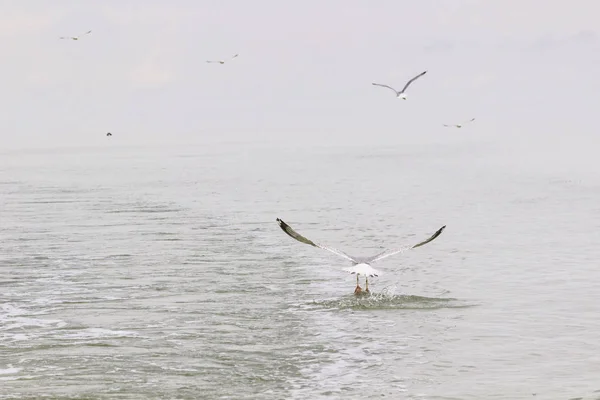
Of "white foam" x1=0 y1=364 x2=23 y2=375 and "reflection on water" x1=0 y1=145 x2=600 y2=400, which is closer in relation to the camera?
"reflection on water" x1=0 y1=145 x2=600 y2=400

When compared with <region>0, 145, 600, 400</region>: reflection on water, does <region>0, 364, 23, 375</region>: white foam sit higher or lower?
lower

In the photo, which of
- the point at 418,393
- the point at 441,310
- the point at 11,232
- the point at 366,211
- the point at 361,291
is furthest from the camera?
the point at 366,211

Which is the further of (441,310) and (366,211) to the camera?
(366,211)

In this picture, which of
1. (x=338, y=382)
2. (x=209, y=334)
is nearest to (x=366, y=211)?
(x=209, y=334)

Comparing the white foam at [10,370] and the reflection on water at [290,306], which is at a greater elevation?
the reflection on water at [290,306]

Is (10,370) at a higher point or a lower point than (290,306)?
lower

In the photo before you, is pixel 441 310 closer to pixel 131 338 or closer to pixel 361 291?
pixel 361 291

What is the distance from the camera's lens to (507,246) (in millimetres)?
41781

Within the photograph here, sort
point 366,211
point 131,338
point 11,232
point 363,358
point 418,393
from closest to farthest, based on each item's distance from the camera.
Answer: point 418,393
point 363,358
point 131,338
point 11,232
point 366,211

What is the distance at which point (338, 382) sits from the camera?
1945 centimetres

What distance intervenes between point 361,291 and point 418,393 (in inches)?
399

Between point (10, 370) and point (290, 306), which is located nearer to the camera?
point (10, 370)

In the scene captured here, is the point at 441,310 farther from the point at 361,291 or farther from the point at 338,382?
the point at 338,382

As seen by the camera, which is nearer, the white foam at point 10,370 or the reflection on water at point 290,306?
the reflection on water at point 290,306
